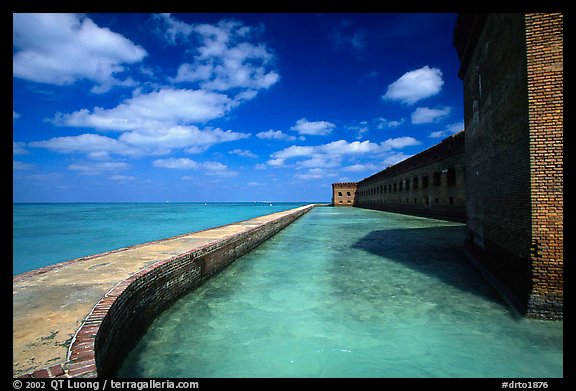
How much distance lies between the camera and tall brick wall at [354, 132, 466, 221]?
18.3m

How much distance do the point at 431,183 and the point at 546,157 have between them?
66.0ft

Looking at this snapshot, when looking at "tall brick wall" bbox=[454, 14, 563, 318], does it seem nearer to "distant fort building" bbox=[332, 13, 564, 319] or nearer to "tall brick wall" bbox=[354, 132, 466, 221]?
"distant fort building" bbox=[332, 13, 564, 319]

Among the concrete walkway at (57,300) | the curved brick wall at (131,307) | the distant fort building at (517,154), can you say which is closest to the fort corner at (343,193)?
the distant fort building at (517,154)

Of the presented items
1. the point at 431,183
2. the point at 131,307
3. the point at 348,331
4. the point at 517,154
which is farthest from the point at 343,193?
the point at 131,307

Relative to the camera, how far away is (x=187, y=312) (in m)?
4.52

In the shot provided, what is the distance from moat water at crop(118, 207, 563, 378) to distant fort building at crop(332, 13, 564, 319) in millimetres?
594

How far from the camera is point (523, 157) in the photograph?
4.29 m

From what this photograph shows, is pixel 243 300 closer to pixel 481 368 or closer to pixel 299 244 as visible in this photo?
pixel 481 368

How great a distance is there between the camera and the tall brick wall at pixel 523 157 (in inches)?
156
